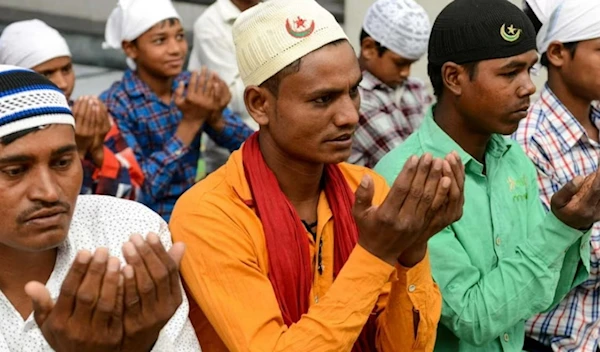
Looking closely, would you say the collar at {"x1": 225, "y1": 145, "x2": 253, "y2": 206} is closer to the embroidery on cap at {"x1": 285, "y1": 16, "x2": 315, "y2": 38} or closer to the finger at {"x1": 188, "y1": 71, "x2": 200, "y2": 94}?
the embroidery on cap at {"x1": 285, "y1": 16, "x2": 315, "y2": 38}

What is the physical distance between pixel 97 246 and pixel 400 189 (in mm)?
935

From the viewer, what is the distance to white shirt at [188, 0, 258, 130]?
21.4 feet

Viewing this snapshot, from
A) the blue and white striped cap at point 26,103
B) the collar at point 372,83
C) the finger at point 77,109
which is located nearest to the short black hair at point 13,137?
the blue and white striped cap at point 26,103

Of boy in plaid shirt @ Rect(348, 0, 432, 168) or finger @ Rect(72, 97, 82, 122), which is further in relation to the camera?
boy in plaid shirt @ Rect(348, 0, 432, 168)

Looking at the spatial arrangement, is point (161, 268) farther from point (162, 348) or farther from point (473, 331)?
point (473, 331)

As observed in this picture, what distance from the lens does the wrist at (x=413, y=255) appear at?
3290 mm

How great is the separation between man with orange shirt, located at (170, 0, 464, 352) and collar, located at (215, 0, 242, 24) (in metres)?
3.09

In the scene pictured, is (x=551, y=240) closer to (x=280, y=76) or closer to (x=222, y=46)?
(x=280, y=76)

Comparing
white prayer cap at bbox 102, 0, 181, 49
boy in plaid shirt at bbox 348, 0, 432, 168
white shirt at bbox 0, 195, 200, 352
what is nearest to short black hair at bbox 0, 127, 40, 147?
white shirt at bbox 0, 195, 200, 352

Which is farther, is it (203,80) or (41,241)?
(203,80)

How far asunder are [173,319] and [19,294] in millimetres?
446

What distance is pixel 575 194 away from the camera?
372 centimetres

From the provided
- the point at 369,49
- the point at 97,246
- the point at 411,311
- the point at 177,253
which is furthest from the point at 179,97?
the point at 177,253

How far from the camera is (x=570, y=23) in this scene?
15.2 feet
